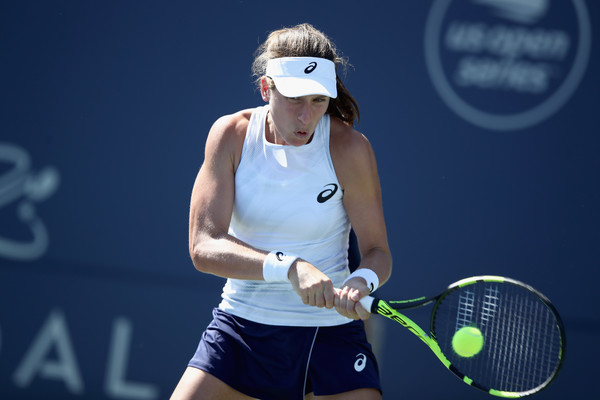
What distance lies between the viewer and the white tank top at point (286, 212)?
2477mm

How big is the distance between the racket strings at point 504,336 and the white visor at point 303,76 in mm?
803

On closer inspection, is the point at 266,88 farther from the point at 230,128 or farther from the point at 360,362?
the point at 360,362

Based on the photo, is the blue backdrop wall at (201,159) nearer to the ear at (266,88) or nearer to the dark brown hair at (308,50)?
the dark brown hair at (308,50)

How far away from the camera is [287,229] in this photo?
97.9 inches

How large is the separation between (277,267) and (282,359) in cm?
31

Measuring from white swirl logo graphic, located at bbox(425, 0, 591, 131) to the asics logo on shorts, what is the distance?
1.72 m

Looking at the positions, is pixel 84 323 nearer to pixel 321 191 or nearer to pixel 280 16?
pixel 280 16

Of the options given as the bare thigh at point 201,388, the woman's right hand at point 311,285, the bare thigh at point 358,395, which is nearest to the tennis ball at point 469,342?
the bare thigh at point 358,395

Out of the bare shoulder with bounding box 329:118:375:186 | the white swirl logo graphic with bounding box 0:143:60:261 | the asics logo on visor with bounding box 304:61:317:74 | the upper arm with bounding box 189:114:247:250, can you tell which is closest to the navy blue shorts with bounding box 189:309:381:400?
the upper arm with bounding box 189:114:247:250

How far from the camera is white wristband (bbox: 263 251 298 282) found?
2.31 m

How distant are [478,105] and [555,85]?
35 centimetres

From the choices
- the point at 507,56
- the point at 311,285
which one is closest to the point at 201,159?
the point at 507,56

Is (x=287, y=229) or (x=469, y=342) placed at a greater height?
(x=287, y=229)

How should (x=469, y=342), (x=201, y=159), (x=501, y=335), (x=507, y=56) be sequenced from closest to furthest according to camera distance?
(x=469, y=342)
(x=501, y=335)
(x=507, y=56)
(x=201, y=159)
